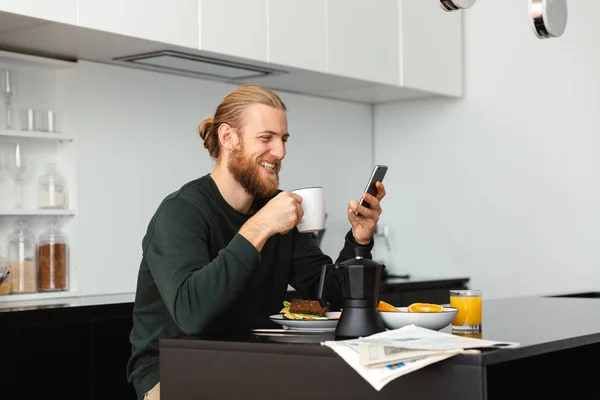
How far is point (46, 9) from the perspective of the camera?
2707 millimetres

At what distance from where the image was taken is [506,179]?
4410 mm

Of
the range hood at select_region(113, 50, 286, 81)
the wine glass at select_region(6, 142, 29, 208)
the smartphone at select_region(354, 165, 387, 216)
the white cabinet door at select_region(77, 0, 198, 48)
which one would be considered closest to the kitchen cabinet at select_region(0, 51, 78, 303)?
the wine glass at select_region(6, 142, 29, 208)

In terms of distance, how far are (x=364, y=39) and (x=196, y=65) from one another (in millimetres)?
853

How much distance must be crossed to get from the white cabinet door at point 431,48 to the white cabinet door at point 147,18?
4.43 ft

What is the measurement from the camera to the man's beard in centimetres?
204

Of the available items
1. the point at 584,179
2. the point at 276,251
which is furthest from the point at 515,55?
the point at 276,251

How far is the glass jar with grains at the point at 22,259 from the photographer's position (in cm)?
312

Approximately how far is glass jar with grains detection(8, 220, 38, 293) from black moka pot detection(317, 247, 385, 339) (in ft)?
5.88

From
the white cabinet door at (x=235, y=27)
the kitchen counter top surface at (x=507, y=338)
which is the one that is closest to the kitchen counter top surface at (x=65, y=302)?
the white cabinet door at (x=235, y=27)

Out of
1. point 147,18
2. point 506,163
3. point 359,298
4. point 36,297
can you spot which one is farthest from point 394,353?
point 506,163

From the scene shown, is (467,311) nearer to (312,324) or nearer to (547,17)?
(312,324)

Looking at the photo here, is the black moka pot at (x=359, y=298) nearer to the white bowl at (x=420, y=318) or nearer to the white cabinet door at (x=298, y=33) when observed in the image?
the white bowl at (x=420, y=318)

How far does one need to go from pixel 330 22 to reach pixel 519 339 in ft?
8.05

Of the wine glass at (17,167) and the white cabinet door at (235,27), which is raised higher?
the white cabinet door at (235,27)
